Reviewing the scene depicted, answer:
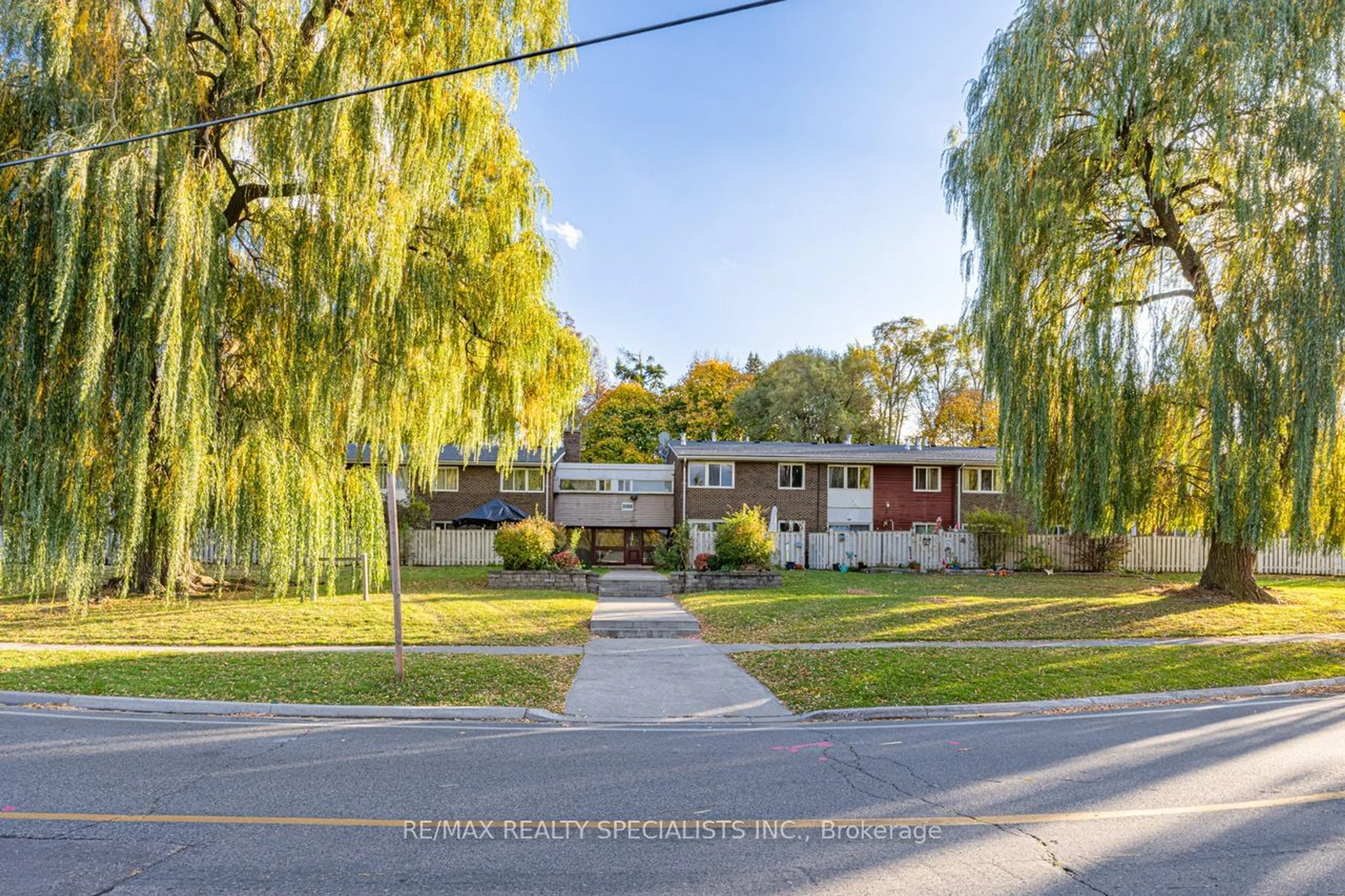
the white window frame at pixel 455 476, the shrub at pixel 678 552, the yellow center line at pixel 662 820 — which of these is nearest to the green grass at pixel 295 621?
the yellow center line at pixel 662 820

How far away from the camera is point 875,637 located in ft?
41.0

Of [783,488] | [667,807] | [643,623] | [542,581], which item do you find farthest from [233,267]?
[783,488]

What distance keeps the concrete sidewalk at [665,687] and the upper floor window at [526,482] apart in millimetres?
18627

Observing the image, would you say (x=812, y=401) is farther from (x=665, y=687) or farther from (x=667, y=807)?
(x=667, y=807)

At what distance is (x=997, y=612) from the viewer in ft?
50.1

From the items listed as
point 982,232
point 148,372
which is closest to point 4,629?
point 148,372

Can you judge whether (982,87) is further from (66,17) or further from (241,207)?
(66,17)

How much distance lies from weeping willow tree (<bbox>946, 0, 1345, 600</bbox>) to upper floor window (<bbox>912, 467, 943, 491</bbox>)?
13.9 m

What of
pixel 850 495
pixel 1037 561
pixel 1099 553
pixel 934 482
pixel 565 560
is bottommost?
pixel 1037 561

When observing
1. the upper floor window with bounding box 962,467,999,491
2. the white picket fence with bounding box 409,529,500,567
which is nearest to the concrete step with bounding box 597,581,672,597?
the white picket fence with bounding box 409,529,500,567

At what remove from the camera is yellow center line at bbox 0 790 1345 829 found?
4.77 meters

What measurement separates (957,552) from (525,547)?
603 inches

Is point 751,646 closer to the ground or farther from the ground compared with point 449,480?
closer to the ground

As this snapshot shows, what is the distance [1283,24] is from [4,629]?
23742 mm
